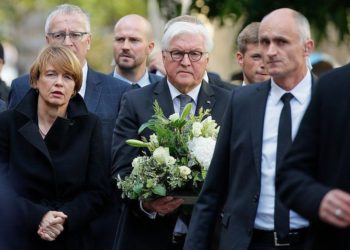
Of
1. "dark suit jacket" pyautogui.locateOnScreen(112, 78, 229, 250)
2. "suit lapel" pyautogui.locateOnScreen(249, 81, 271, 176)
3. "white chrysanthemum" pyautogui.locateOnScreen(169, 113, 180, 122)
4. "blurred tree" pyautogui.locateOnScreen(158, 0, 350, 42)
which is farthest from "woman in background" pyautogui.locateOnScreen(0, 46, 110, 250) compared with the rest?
"blurred tree" pyautogui.locateOnScreen(158, 0, 350, 42)

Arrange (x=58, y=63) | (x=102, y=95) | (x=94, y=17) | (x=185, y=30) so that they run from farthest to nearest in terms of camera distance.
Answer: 1. (x=94, y=17)
2. (x=102, y=95)
3. (x=185, y=30)
4. (x=58, y=63)

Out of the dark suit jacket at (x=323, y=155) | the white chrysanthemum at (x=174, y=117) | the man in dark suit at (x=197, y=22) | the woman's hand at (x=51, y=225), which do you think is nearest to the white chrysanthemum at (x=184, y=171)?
the white chrysanthemum at (x=174, y=117)

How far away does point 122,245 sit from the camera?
969 centimetres

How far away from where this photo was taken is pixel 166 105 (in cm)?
984

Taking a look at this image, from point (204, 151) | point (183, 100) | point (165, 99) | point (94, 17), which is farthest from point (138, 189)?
point (94, 17)

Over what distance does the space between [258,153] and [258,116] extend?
0.26m

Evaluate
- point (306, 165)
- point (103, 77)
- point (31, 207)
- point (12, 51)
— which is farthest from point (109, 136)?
point (12, 51)

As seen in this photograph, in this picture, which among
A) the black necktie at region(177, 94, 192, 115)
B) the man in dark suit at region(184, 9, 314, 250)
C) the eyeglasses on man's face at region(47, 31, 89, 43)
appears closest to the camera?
the man in dark suit at region(184, 9, 314, 250)

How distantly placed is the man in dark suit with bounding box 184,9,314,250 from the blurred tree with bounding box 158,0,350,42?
22.8ft

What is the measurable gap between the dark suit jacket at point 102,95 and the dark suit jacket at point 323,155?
3759 mm

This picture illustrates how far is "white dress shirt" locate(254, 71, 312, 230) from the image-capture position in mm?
7828

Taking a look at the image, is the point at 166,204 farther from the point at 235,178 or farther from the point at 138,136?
the point at 235,178

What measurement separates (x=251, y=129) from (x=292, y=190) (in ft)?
4.58

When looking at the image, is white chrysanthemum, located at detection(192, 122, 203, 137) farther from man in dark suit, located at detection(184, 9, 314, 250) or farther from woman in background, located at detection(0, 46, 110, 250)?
man in dark suit, located at detection(184, 9, 314, 250)
